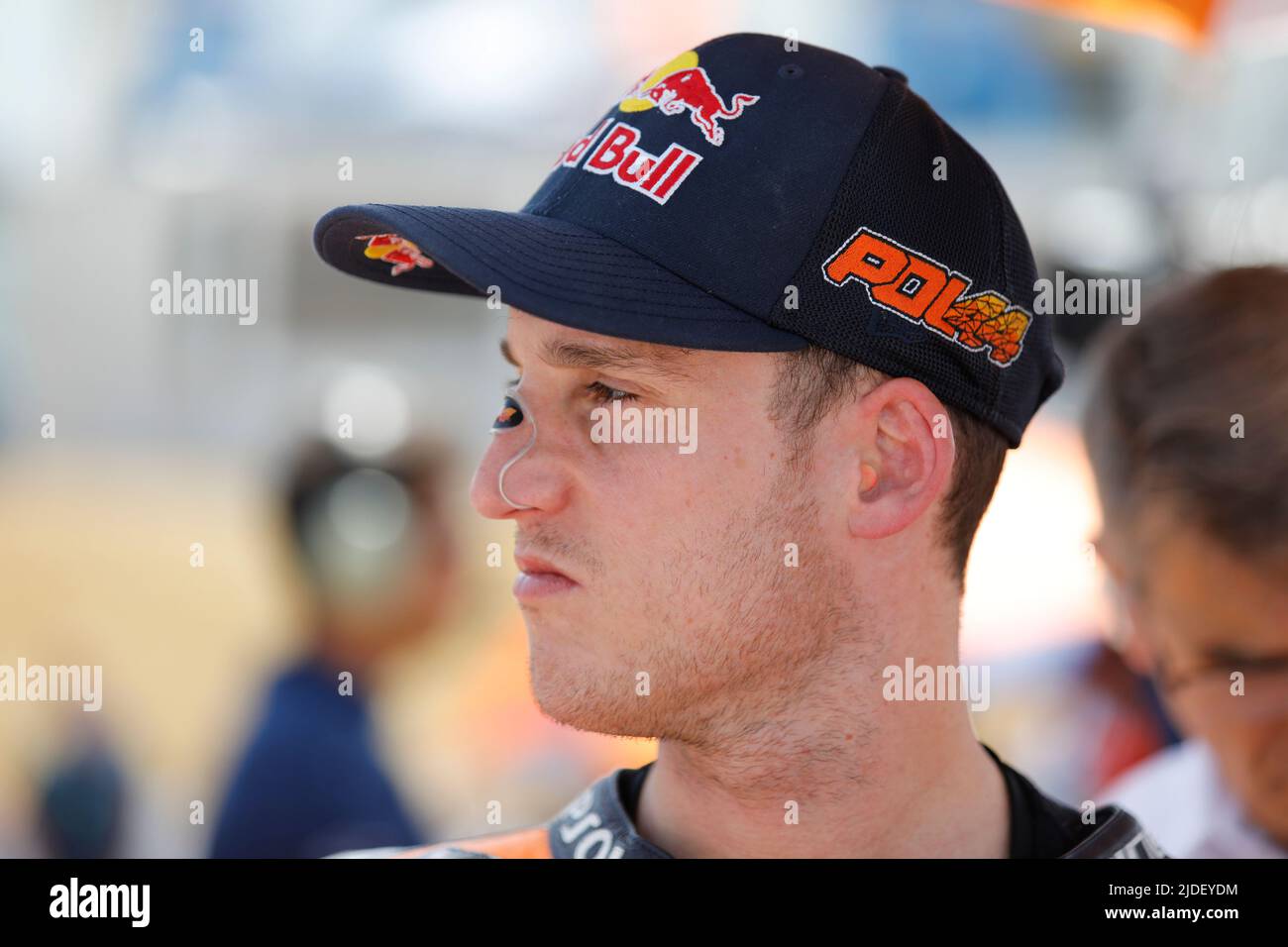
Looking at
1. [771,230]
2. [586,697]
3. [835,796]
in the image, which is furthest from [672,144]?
[835,796]

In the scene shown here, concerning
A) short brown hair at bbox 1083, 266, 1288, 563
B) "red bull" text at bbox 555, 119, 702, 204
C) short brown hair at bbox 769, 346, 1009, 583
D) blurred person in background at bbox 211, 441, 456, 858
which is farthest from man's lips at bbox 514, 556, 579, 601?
blurred person in background at bbox 211, 441, 456, 858

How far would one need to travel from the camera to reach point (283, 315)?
887cm

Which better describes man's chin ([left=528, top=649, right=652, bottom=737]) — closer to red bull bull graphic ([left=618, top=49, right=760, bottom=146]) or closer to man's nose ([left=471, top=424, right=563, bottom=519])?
man's nose ([left=471, top=424, right=563, bottom=519])

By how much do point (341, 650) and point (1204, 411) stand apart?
1886mm

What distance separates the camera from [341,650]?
3162 mm

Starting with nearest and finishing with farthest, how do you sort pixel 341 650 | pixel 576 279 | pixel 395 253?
pixel 576 279 < pixel 395 253 < pixel 341 650

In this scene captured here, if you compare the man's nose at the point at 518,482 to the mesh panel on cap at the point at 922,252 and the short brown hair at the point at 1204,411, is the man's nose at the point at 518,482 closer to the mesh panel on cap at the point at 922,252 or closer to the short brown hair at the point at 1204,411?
the mesh panel on cap at the point at 922,252

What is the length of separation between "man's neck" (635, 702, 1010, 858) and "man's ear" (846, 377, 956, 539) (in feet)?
0.76

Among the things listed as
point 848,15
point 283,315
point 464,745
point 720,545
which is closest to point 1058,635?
point 464,745

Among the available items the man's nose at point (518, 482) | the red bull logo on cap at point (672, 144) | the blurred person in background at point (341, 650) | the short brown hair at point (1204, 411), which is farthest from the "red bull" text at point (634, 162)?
Answer: the blurred person in background at point (341, 650)

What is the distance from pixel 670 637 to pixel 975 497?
0.46m

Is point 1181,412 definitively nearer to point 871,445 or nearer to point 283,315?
point 871,445

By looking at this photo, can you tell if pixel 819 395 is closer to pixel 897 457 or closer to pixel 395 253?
pixel 897 457

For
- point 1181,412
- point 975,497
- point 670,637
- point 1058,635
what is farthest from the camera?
point 1058,635
